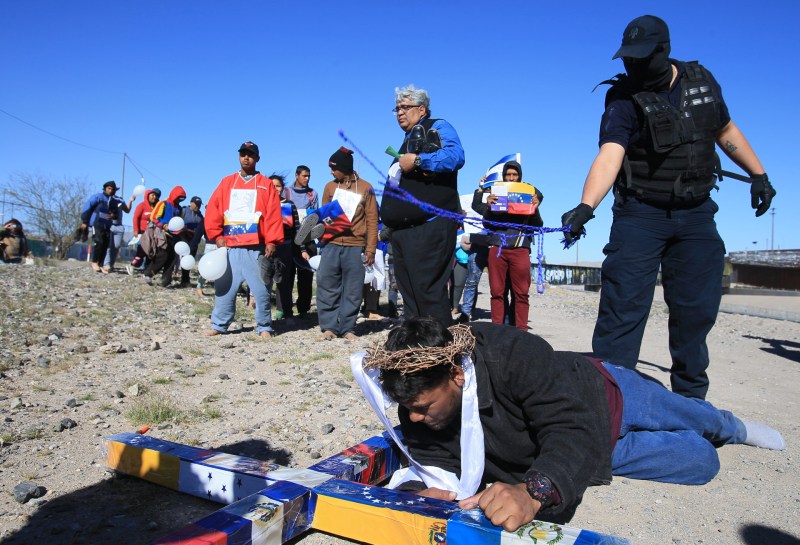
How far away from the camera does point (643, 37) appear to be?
3.54 meters

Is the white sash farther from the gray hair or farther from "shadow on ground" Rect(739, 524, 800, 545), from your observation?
the gray hair

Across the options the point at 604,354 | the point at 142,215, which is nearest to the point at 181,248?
the point at 142,215

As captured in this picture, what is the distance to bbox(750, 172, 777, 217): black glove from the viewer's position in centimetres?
393

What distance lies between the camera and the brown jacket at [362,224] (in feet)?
23.0

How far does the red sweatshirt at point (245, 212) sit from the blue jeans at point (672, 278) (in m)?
4.08

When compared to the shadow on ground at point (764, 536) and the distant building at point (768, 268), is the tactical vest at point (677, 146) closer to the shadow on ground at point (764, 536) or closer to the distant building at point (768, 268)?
the shadow on ground at point (764, 536)

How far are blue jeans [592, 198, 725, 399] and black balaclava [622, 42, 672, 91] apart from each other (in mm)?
667

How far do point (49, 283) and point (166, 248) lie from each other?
77.0 inches

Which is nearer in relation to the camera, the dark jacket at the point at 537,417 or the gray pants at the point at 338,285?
the dark jacket at the point at 537,417

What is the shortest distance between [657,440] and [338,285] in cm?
466

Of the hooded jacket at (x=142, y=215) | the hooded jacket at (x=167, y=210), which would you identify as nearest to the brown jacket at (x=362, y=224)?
the hooded jacket at (x=167, y=210)

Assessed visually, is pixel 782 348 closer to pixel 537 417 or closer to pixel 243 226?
pixel 243 226

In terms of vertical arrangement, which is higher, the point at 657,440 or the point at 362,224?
the point at 362,224

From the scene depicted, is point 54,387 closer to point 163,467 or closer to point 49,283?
point 163,467
